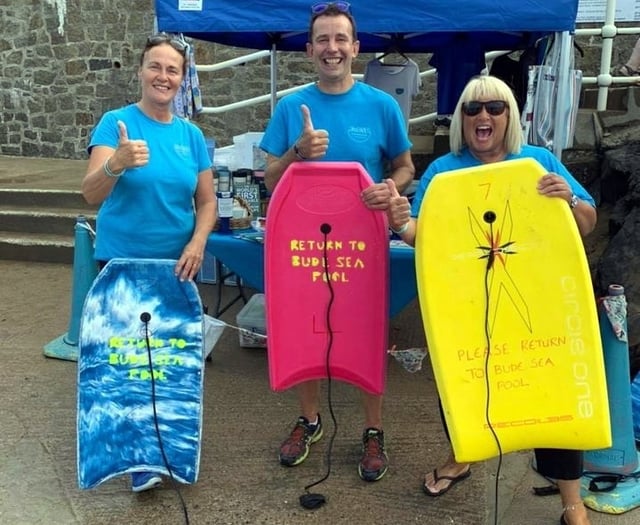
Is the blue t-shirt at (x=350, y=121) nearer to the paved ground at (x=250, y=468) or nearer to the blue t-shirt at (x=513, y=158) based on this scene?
the blue t-shirt at (x=513, y=158)

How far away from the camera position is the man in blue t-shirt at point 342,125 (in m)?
2.45

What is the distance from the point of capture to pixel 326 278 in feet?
8.33

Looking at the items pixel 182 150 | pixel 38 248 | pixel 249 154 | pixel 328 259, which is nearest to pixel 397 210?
pixel 328 259

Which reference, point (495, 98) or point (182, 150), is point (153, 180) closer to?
point (182, 150)

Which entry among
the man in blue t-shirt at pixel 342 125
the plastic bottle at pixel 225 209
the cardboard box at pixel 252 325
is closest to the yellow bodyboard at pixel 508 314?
the man in blue t-shirt at pixel 342 125

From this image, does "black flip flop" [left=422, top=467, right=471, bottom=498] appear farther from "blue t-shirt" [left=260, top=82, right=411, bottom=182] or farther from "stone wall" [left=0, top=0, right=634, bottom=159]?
"stone wall" [left=0, top=0, right=634, bottom=159]

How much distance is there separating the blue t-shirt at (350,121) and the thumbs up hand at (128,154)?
63 cm

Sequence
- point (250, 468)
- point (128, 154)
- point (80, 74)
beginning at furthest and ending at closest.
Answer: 1. point (80, 74)
2. point (250, 468)
3. point (128, 154)

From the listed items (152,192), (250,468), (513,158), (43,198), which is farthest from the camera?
(43,198)

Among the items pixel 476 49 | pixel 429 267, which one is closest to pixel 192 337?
pixel 429 267

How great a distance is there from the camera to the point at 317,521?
246cm

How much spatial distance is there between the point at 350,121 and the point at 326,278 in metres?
0.62

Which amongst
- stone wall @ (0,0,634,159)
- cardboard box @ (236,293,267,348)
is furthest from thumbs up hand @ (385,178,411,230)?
stone wall @ (0,0,634,159)

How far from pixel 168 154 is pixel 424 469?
5.49 ft
